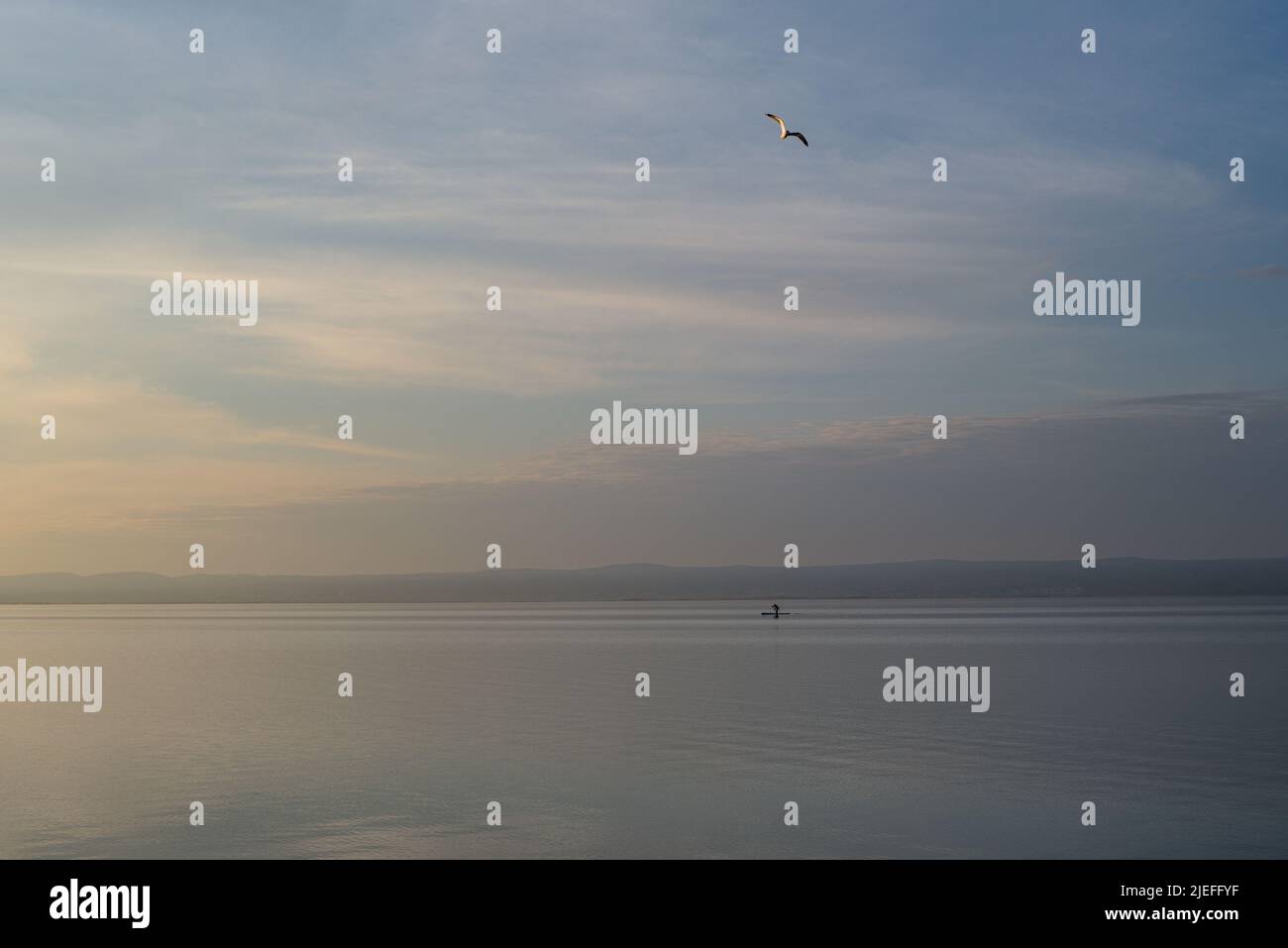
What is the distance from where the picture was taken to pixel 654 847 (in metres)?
21.4

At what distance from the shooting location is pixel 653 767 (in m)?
29.8

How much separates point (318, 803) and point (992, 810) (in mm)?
13762

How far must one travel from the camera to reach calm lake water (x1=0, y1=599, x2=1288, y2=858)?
875 inches

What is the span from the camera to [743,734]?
36.1 metres

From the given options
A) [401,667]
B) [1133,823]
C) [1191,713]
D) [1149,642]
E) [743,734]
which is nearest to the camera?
[1133,823]

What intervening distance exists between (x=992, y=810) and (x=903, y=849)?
413 centimetres

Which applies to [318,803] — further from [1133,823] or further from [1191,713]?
[1191,713]

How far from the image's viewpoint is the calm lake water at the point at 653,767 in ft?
72.9
